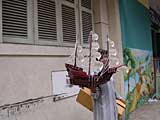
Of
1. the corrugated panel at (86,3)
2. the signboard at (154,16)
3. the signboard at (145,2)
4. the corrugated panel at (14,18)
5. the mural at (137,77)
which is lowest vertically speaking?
the mural at (137,77)

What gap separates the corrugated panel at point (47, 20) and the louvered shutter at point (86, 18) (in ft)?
3.77

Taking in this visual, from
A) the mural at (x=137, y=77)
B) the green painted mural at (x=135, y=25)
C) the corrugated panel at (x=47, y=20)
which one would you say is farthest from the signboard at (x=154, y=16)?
the corrugated panel at (x=47, y=20)

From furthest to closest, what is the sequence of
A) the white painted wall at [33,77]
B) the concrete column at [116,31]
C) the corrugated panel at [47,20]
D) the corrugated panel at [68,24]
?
the concrete column at [116,31]
the corrugated panel at [68,24]
the corrugated panel at [47,20]
the white painted wall at [33,77]

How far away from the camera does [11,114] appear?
3438mm

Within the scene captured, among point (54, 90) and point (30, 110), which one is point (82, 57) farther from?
point (54, 90)

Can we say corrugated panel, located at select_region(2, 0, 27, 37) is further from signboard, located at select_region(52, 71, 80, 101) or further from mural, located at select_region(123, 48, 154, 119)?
mural, located at select_region(123, 48, 154, 119)

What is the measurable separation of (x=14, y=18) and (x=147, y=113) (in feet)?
15.3

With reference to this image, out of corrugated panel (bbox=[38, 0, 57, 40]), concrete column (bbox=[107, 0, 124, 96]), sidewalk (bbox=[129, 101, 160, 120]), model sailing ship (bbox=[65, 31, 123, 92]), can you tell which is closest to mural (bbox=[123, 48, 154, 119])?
sidewalk (bbox=[129, 101, 160, 120])

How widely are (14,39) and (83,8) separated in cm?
232

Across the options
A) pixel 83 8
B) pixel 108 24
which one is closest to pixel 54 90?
pixel 83 8

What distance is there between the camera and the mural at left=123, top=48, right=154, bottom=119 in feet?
22.7

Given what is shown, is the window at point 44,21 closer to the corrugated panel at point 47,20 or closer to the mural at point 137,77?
the corrugated panel at point 47,20

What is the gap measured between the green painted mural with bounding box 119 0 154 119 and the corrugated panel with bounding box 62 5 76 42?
6.07 ft

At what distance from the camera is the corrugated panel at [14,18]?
3578 millimetres
